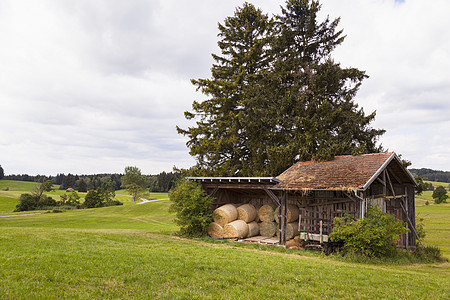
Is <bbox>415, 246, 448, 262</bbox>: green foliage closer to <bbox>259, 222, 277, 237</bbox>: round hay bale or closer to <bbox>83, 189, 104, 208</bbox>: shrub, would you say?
<bbox>259, 222, 277, 237</bbox>: round hay bale

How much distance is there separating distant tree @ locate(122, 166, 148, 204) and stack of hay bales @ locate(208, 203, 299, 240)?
64.0m

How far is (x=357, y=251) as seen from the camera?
1337cm

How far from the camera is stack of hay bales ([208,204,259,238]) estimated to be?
18047mm

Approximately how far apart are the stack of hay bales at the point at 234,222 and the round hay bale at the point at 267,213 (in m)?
0.63

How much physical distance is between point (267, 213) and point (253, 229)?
145cm

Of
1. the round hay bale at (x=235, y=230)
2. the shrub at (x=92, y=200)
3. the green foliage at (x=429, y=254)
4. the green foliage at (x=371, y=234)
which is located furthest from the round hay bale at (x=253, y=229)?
the shrub at (x=92, y=200)

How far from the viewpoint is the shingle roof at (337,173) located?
14.1 m

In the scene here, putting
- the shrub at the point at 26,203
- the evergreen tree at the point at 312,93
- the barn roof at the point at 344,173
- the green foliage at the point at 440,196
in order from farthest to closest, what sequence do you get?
the green foliage at the point at 440,196, the shrub at the point at 26,203, the evergreen tree at the point at 312,93, the barn roof at the point at 344,173

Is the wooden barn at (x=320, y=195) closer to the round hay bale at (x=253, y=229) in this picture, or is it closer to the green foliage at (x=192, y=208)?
the round hay bale at (x=253, y=229)

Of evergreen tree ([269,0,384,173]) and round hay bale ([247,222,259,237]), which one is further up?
evergreen tree ([269,0,384,173])

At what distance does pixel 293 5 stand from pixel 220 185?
19416mm

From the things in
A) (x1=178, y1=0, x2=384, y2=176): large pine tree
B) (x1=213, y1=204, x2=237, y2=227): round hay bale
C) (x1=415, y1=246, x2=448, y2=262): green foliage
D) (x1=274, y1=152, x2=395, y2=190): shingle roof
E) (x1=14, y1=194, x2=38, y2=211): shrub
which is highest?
(x1=178, y1=0, x2=384, y2=176): large pine tree

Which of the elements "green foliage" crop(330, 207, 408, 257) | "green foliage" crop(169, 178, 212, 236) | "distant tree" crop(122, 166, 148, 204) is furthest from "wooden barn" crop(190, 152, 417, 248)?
"distant tree" crop(122, 166, 148, 204)

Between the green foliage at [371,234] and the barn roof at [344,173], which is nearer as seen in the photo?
the green foliage at [371,234]
